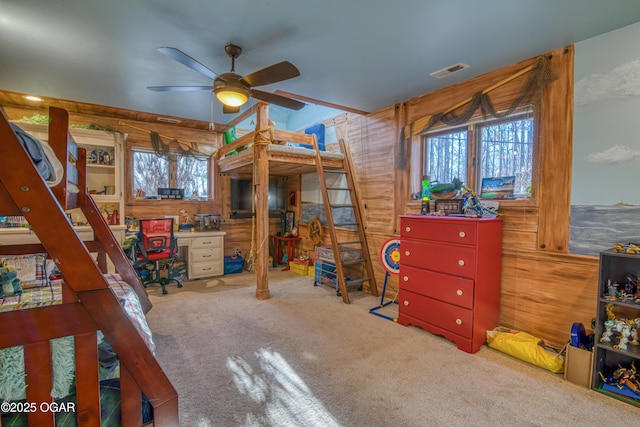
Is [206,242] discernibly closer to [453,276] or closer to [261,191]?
[261,191]

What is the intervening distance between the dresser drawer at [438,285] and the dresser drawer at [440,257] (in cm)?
Result: 5

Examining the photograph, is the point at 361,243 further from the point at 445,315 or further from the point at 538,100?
the point at 538,100

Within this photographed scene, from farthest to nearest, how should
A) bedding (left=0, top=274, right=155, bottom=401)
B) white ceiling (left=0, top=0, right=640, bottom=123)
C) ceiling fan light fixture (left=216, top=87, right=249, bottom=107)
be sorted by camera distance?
1. ceiling fan light fixture (left=216, top=87, right=249, bottom=107)
2. white ceiling (left=0, top=0, right=640, bottom=123)
3. bedding (left=0, top=274, right=155, bottom=401)

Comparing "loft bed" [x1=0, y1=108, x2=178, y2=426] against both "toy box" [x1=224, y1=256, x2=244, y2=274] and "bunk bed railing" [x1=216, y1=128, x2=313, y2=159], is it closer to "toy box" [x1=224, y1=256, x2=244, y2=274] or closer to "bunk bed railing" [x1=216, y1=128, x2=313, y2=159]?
"bunk bed railing" [x1=216, y1=128, x2=313, y2=159]

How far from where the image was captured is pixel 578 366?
2086 mm

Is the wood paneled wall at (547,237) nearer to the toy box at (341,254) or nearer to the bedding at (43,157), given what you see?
the toy box at (341,254)

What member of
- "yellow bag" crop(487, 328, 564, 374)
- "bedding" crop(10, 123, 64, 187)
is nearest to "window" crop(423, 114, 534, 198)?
"yellow bag" crop(487, 328, 564, 374)

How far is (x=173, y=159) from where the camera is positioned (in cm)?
512

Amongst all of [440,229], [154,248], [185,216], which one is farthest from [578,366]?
[185,216]

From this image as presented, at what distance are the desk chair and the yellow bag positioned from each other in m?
3.95

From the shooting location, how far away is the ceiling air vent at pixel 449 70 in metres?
2.76

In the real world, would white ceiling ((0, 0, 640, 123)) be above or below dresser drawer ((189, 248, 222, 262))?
above

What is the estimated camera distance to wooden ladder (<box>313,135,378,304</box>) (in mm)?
3871

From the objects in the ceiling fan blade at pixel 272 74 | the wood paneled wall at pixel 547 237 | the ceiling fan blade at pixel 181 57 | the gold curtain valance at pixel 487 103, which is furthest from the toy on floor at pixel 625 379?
the ceiling fan blade at pixel 181 57
